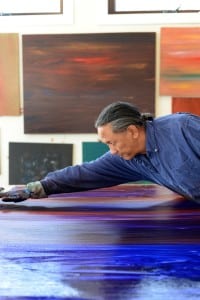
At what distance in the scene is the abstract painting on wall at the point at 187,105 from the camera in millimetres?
2680

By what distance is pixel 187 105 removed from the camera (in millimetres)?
2693

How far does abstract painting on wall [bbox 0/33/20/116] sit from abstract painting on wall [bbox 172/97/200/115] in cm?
102

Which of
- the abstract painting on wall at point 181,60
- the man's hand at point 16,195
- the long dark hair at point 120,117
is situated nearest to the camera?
the long dark hair at point 120,117

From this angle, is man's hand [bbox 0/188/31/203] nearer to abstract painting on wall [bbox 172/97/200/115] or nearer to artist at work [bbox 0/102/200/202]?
artist at work [bbox 0/102/200/202]

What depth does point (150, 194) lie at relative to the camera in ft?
5.72

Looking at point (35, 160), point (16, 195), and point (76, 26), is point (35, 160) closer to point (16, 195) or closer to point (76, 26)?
point (76, 26)

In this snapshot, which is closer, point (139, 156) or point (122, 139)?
point (122, 139)

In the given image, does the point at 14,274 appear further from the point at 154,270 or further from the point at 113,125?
the point at 113,125

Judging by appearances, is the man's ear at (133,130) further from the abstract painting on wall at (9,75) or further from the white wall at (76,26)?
the abstract painting on wall at (9,75)

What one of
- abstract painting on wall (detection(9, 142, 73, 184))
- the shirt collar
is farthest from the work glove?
abstract painting on wall (detection(9, 142, 73, 184))

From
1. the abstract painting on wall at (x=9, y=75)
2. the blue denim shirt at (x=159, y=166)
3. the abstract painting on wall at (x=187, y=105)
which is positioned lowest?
the blue denim shirt at (x=159, y=166)

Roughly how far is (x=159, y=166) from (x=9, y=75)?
158 centimetres

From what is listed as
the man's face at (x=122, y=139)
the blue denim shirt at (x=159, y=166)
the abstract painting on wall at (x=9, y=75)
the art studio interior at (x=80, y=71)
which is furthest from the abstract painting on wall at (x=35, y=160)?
the man's face at (x=122, y=139)

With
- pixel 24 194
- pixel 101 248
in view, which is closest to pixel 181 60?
pixel 24 194
